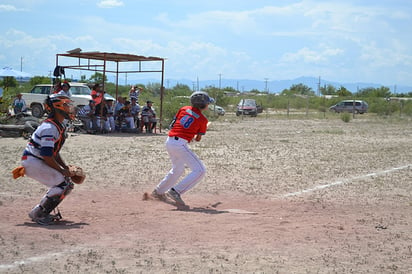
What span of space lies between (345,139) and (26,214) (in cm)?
1560

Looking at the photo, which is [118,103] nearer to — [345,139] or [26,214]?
[345,139]

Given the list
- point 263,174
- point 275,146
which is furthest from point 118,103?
point 263,174

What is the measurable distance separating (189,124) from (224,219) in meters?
1.66

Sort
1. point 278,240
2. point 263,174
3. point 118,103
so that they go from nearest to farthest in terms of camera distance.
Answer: point 278,240 → point 263,174 → point 118,103

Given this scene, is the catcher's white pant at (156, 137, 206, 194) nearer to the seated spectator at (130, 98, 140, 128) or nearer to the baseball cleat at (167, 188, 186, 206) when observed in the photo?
the baseball cleat at (167, 188, 186, 206)

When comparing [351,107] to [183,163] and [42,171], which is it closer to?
[183,163]

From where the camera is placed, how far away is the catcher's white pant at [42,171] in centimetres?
732

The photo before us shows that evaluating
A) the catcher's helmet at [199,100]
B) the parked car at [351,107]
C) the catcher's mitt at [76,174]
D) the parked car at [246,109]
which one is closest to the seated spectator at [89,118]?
the catcher's helmet at [199,100]

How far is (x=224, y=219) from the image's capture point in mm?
7996

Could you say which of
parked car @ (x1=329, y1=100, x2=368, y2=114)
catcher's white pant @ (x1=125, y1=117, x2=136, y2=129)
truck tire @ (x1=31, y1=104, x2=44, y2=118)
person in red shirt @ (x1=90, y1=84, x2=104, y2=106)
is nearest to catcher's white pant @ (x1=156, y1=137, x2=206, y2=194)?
person in red shirt @ (x1=90, y1=84, x2=104, y2=106)

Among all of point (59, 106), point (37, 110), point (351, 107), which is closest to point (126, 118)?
point (37, 110)

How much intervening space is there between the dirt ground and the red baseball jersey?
45.1 inches

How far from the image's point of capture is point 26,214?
8039mm

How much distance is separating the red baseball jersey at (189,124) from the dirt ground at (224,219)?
1.14m
